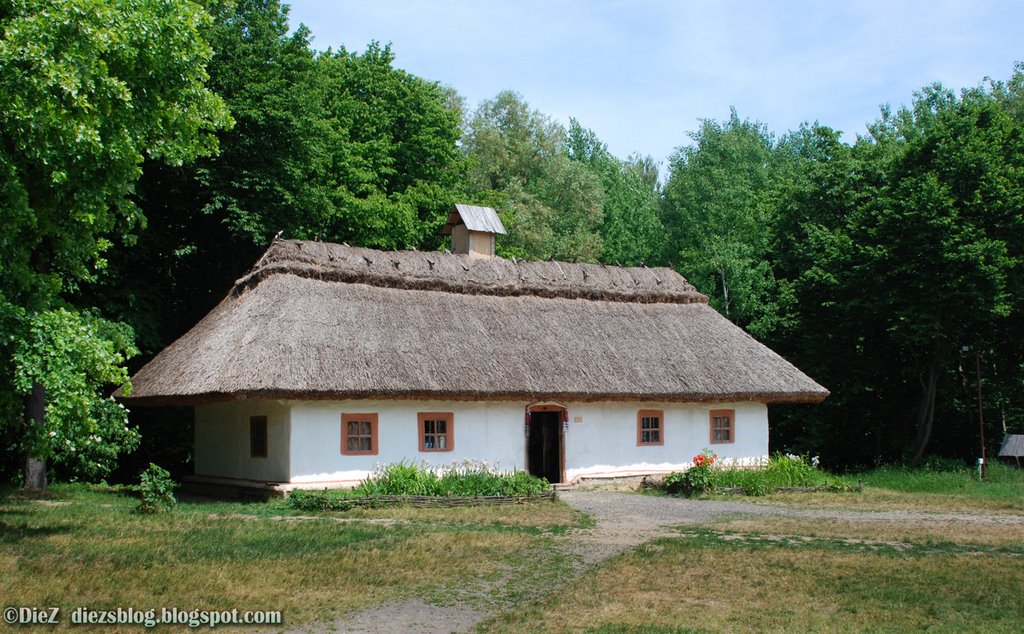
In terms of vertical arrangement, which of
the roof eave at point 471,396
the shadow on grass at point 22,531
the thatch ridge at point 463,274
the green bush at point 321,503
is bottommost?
the green bush at point 321,503

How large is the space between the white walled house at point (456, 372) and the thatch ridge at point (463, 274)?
42 millimetres

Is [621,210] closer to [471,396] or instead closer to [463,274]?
[463,274]

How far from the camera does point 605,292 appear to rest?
89.1 feet

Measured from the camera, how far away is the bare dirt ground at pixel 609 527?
371 inches

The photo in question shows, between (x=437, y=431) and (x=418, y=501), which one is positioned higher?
(x=437, y=431)

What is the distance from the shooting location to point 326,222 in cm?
3044

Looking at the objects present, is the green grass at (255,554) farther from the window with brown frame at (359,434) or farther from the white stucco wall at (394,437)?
the window with brown frame at (359,434)

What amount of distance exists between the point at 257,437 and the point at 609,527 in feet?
29.5

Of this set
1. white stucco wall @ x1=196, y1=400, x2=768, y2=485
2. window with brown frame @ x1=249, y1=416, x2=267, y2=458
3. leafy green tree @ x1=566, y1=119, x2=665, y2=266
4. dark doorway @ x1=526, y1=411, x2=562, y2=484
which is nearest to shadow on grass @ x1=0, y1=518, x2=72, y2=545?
white stucco wall @ x1=196, y1=400, x2=768, y2=485

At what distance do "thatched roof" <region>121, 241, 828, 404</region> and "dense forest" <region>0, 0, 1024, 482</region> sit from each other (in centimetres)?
241

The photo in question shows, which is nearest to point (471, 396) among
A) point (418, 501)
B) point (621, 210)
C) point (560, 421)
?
point (560, 421)

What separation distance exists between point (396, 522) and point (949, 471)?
56.1 ft

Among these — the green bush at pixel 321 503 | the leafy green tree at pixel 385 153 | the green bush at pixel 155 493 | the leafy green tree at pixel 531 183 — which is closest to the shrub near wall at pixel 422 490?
the green bush at pixel 321 503

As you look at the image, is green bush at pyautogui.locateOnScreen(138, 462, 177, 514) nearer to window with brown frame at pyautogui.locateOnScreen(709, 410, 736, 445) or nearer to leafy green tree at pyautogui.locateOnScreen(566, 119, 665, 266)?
window with brown frame at pyautogui.locateOnScreen(709, 410, 736, 445)
